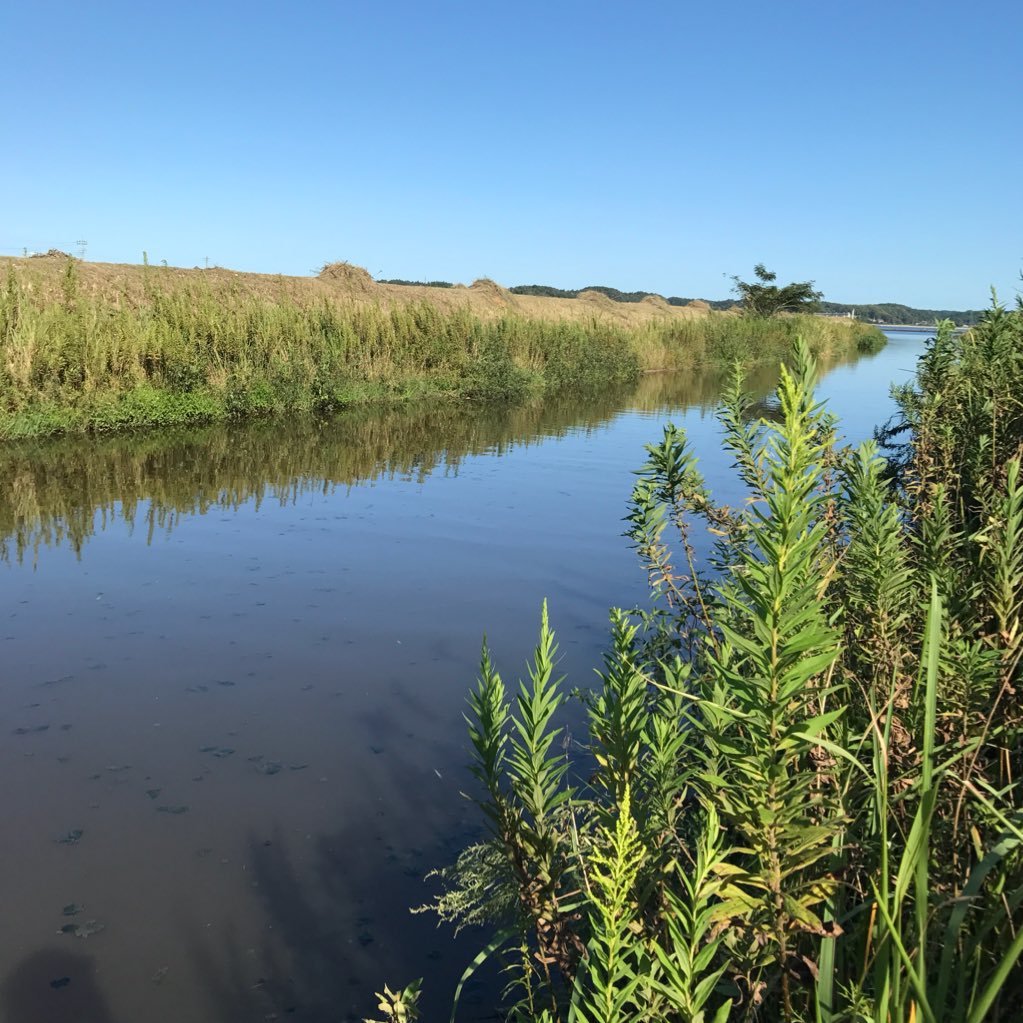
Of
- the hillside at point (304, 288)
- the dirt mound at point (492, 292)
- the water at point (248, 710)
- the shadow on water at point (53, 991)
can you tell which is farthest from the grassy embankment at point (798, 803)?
the dirt mound at point (492, 292)

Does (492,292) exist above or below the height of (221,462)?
above

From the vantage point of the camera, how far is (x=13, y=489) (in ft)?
29.7

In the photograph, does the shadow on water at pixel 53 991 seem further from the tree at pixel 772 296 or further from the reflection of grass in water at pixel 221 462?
the tree at pixel 772 296

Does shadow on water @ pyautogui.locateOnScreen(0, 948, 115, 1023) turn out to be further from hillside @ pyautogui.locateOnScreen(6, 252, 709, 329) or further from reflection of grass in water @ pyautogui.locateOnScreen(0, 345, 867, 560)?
hillside @ pyautogui.locateOnScreen(6, 252, 709, 329)

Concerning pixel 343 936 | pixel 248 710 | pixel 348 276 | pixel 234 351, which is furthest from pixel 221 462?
pixel 348 276

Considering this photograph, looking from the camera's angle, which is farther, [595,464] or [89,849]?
[595,464]

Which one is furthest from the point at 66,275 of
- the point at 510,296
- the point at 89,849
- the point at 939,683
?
the point at 510,296

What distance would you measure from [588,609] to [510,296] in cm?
3852

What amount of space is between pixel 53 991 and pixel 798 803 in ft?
9.01

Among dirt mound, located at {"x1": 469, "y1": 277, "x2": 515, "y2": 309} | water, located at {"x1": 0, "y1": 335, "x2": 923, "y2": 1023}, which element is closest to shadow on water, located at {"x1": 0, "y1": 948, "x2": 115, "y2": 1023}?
water, located at {"x1": 0, "y1": 335, "x2": 923, "y2": 1023}

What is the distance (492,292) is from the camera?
1652 inches

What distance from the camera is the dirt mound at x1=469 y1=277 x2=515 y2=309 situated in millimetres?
41000

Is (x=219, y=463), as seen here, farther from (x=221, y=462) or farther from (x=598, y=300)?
(x=598, y=300)

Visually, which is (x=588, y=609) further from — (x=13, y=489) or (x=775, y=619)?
(x=13, y=489)
